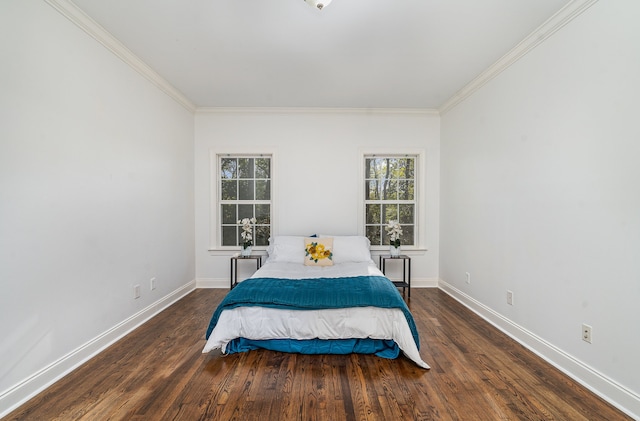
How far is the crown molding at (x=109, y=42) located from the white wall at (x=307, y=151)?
881 millimetres

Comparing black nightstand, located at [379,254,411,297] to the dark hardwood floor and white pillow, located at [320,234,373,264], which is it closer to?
white pillow, located at [320,234,373,264]

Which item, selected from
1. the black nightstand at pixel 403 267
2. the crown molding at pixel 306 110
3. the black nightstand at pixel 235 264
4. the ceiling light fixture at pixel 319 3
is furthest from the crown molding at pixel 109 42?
the black nightstand at pixel 403 267

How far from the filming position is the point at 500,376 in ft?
6.65

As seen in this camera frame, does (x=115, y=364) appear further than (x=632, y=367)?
Yes

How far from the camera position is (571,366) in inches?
79.8

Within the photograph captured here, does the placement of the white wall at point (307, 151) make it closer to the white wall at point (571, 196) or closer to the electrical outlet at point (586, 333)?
the white wall at point (571, 196)

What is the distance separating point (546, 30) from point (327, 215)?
9.99 feet

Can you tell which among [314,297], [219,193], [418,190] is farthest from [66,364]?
[418,190]

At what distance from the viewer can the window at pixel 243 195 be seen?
4293mm

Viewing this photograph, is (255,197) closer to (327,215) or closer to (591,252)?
(327,215)

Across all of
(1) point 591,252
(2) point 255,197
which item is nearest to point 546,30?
(1) point 591,252

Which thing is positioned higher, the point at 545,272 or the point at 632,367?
the point at 545,272

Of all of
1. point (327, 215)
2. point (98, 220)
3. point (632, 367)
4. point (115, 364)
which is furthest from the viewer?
point (327, 215)

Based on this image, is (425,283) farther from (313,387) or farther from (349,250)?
(313,387)
